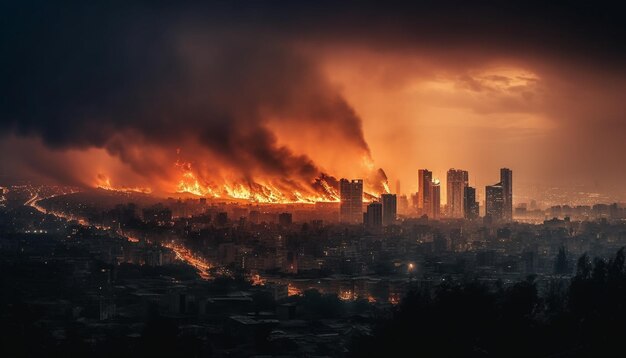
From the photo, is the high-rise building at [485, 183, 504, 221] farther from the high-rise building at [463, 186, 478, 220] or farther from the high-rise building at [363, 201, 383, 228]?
the high-rise building at [363, 201, 383, 228]

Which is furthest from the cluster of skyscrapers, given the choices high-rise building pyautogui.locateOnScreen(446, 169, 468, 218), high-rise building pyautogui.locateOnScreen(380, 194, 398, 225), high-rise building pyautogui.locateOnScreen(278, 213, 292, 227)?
high-rise building pyautogui.locateOnScreen(278, 213, 292, 227)

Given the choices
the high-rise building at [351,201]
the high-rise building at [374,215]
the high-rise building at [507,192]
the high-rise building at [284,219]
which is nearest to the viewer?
the high-rise building at [284,219]

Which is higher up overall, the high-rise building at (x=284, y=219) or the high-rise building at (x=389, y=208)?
the high-rise building at (x=389, y=208)

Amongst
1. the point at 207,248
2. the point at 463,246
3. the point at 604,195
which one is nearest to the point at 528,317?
the point at 207,248

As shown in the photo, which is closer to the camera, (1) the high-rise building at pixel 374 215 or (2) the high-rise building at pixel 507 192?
(1) the high-rise building at pixel 374 215

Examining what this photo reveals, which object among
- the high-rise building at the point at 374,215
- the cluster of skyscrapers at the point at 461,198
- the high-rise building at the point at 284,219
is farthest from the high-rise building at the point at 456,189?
the high-rise building at the point at 284,219

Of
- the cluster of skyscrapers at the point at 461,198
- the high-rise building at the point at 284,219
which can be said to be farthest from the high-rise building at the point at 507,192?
the high-rise building at the point at 284,219

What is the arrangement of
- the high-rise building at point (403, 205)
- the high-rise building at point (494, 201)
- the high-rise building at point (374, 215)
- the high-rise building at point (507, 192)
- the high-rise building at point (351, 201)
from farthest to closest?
the high-rise building at point (507, 192)
the high-rise building at point (494, 201)
the high-rise building at point (403, 205)
the high-rise building at point (351, 201)
the high-rise building at point (374, 215)

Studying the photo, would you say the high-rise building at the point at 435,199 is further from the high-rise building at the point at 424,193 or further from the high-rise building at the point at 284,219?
the high-rise building at the point at 284,219
